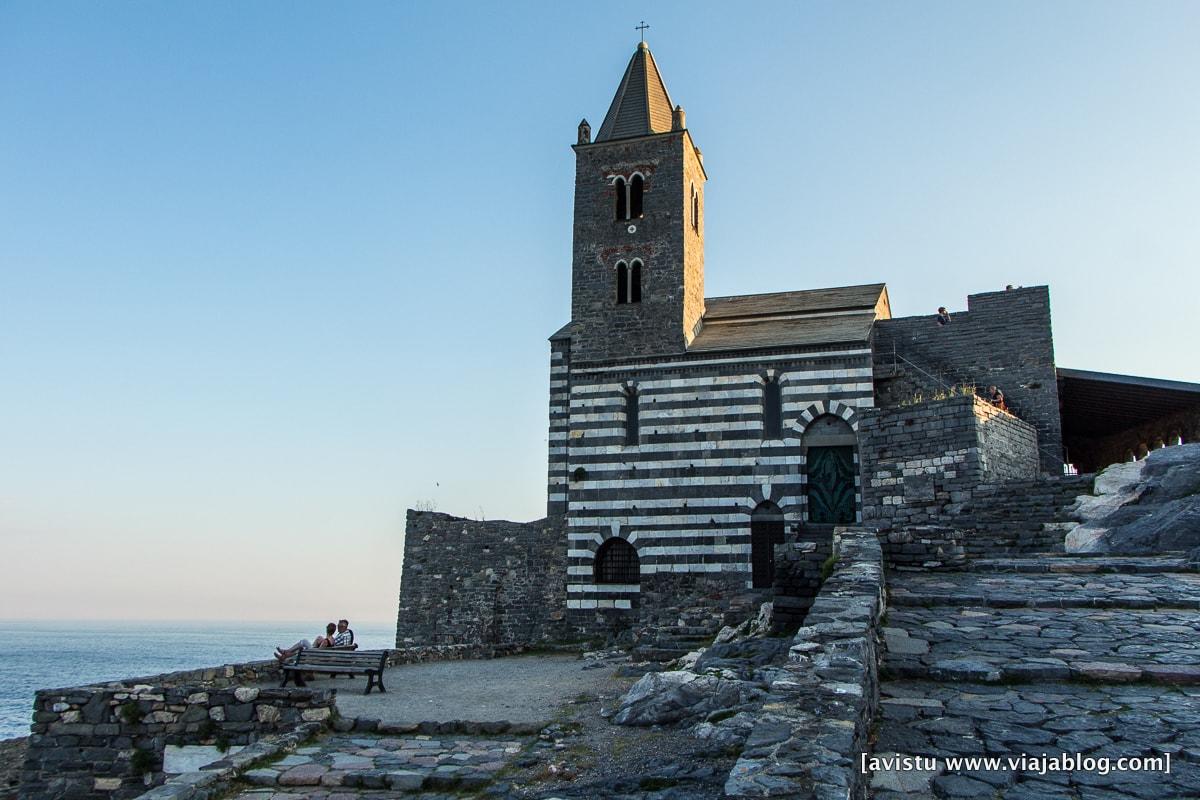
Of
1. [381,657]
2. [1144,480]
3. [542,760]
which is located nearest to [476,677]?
[381,657]

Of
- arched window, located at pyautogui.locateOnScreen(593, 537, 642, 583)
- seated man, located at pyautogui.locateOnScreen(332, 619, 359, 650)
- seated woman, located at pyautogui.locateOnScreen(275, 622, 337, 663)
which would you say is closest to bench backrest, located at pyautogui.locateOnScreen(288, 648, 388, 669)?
seated woman, located at pyautogui.locateOnScreen(275, 622, 337, 663)

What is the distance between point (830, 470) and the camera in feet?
77.3

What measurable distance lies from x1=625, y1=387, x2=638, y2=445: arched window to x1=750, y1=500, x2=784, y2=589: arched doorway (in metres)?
3.72

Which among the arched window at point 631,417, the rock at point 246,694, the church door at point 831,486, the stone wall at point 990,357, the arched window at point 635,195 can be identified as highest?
the arched window at point 635,195

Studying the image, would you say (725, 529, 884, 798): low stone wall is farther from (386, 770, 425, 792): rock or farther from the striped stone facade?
the striped stone facade

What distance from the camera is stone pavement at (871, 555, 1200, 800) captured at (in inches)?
209

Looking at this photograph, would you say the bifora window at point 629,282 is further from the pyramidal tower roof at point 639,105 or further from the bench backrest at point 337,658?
the bench backrest at point 337,658

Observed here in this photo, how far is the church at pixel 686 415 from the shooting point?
2353 centimetres

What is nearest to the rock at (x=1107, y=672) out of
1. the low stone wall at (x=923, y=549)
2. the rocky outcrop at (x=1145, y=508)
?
the low stone wall at (x=923, y=549)

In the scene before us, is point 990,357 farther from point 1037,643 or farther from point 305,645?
point 305,645

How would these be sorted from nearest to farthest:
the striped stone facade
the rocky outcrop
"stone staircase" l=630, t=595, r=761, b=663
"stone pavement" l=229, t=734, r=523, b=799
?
"stone pavement" l=229, t=734, r=523, b=799 < the rocky outcrop < "stone staircase" l=630, t=595, r=761, b=663 < the striped stone facade

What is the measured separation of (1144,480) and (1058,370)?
8.97 m

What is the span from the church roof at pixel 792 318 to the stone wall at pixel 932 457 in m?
3.92

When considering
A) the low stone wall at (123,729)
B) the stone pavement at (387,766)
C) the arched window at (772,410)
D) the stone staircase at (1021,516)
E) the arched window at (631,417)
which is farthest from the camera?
the arched window at (631,417)
